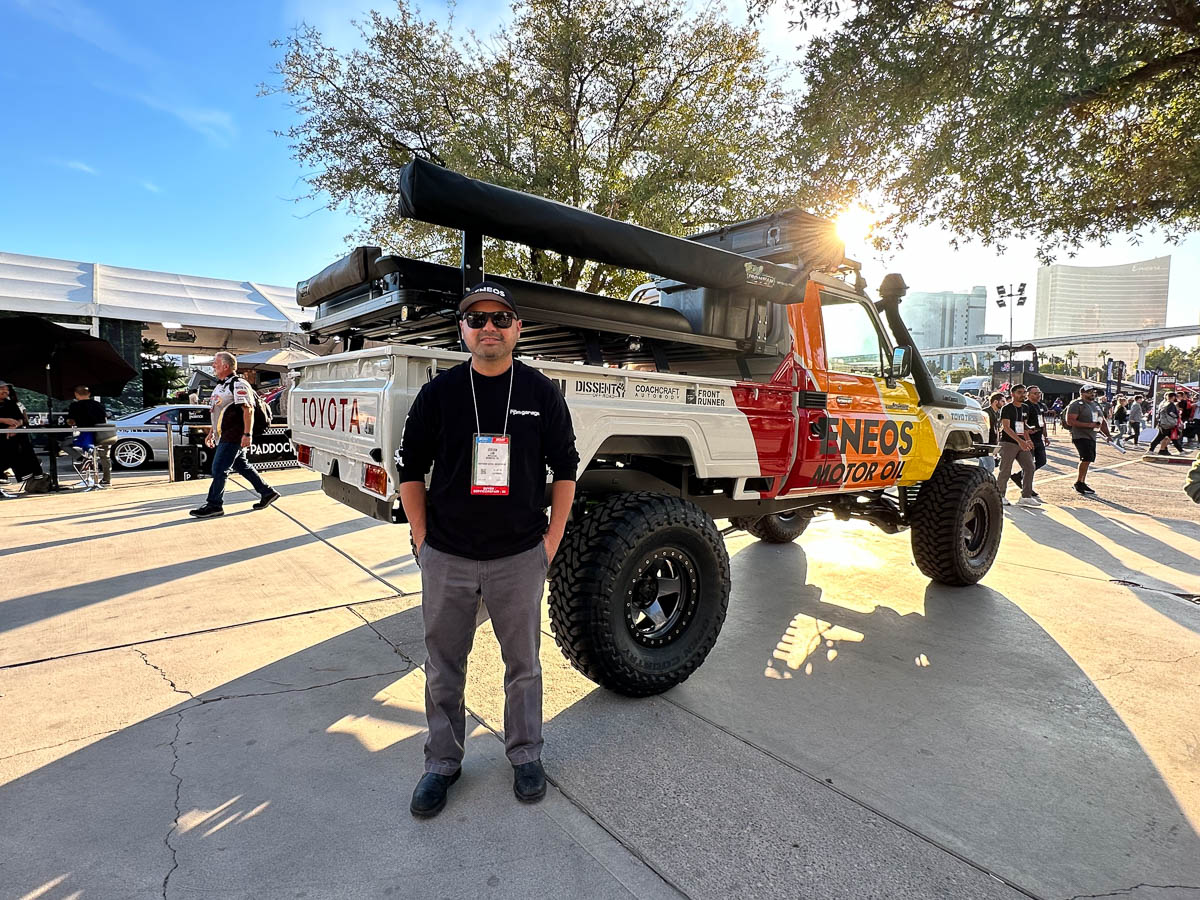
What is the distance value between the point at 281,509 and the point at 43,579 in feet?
9.15

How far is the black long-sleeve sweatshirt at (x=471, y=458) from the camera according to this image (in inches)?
85.8

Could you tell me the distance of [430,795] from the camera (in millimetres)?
2180

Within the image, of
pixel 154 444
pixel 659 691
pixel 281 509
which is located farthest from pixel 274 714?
pixel 154 444

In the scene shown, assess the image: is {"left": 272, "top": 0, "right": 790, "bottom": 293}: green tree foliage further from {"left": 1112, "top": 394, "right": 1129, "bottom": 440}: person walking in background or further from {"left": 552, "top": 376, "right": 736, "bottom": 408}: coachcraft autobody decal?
{"left": 1112, "top": 394, "right": 1129, "bottom": 440}: person walking in background

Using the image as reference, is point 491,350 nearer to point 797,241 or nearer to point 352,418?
point 352,418

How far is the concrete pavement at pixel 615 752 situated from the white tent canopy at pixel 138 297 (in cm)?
1233

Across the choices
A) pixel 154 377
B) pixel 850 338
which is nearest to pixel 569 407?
pixel 850 338

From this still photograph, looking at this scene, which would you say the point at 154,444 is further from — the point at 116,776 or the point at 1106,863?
the point at 1106,863

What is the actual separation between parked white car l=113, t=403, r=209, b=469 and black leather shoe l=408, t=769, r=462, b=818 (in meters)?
11.1

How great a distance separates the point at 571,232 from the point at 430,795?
235 centimetres

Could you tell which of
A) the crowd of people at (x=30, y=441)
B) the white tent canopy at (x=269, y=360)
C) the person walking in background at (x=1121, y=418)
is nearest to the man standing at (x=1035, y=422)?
the white tent canopy at (x=269, y=360)

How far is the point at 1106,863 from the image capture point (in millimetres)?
2035

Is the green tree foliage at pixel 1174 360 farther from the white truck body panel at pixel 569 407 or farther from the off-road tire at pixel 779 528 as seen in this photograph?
the white truck body panel at pixel 569 407

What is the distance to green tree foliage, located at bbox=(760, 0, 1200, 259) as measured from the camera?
5367 millimetres
